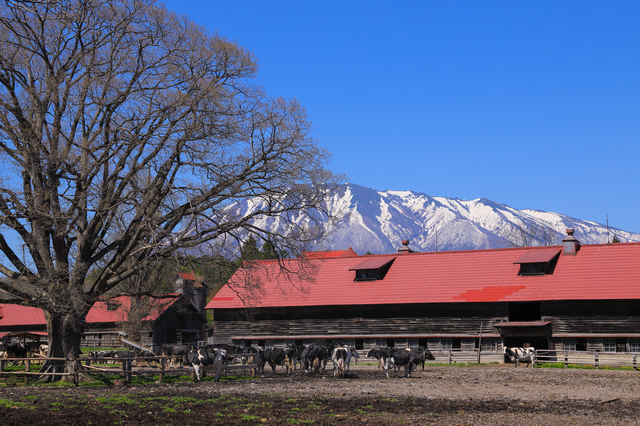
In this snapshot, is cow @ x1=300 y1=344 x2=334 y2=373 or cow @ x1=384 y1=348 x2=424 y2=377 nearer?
cow @ x1=384 y1=348 x2=424 y2=377

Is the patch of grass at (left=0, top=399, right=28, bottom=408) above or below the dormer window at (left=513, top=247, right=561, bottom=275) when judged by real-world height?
below

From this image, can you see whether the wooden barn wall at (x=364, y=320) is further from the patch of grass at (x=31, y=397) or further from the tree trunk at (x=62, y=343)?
the patch of grass at (x=31, y=397)

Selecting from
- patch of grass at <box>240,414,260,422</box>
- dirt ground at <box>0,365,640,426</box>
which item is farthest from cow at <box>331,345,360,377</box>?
patch of grass at <box>240,414,260,422</box>

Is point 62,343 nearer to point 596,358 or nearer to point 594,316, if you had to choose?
point 596,358

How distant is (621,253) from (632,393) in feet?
76.9

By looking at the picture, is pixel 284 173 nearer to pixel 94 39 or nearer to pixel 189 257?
pixel 189 257

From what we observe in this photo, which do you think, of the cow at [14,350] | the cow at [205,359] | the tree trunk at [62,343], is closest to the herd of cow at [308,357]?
the cow at [205,359]

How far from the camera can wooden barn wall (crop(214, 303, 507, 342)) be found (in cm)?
4131

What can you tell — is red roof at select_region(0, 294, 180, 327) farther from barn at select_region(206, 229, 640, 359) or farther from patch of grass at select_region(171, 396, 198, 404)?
patch of grass at select_region(171, 396, 198, 404)

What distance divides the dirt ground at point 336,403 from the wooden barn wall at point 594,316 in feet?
44.7

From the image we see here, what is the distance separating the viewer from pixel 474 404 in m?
16.9

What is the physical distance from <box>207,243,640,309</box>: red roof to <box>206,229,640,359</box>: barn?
7 cm

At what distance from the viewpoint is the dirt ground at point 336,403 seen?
1396 cm

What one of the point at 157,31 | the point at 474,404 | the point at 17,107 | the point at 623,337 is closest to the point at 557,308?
the point at 623,337
